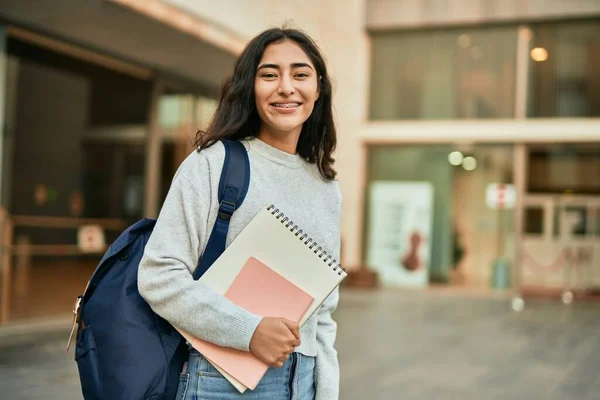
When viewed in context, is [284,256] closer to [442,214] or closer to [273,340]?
[273,340]

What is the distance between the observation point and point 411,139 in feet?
59.2

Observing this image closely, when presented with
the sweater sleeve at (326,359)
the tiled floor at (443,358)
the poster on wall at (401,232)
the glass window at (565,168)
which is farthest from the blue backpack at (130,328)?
the glass window at (565,168)

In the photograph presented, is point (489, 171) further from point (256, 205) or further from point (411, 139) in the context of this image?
point (256, 205)

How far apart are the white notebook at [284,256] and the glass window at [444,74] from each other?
16.5 metres

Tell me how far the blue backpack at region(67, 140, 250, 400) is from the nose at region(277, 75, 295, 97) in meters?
0.22

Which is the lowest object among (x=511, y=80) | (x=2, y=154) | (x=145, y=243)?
(x=145, y=243)

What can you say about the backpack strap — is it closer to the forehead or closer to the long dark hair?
the long dark hair

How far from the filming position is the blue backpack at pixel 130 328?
170 cm

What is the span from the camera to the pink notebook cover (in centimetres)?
174

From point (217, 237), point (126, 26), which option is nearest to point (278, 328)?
point (217, 237)

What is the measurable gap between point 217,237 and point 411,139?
54.4ft

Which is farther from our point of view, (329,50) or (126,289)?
(329,50)

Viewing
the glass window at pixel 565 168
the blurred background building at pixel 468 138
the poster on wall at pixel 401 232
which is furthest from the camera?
the poster on wall at pixel 401 232

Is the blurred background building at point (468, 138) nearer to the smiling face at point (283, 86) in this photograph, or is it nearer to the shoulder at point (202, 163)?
the smiling face at point (283, 86)
